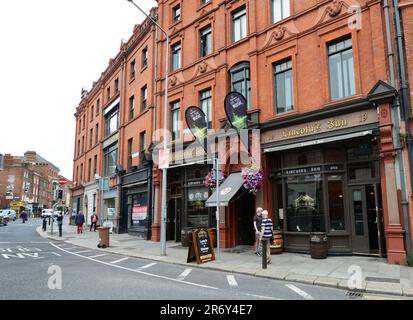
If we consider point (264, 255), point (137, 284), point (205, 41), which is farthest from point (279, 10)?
point (137, 284)

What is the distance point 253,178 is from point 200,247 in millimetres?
3882

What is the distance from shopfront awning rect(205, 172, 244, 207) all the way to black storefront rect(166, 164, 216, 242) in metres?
2.06

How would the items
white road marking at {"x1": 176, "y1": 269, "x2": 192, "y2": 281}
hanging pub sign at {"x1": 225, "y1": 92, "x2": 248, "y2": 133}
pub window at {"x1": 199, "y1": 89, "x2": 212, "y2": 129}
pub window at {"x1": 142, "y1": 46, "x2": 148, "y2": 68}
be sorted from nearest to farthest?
white road marking at {"x1": 176, "y1": 269, "x2": 192, "y2": 281} → hanging pub sign at {"x1": 225, "y1": 92, "x2": 248, "y2": 133} → pub window at {"x1": 199, "y1": 89, "x2": 212, "y2": 129} → pub window at {"x1": 142, "y1": 46, "x2": 148, "y2": 68}

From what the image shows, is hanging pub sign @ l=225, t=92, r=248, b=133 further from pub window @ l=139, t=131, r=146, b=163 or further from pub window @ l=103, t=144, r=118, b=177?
pub window @ l=103, t=144, r=118, b=177

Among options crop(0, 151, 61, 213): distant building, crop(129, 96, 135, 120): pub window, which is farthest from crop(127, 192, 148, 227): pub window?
crop(0, 151, 61, 213): distant building

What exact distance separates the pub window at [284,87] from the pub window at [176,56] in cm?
779

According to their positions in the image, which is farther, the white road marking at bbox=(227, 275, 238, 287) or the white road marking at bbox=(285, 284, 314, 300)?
the white road marking at bbox=(227, 275, 238, 287)

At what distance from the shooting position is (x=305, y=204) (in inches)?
536

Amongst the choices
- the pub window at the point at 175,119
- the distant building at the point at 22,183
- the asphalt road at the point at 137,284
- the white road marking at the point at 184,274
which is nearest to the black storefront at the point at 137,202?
the pub window at the point at 175,119

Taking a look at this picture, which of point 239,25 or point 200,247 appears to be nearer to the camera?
point 200,247

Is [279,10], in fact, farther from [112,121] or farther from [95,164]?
[95,164]

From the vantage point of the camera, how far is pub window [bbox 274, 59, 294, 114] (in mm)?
14719

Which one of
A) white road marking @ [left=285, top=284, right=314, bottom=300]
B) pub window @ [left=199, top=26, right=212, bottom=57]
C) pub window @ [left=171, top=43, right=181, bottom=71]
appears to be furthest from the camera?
pub window @ [left=171, top=43, right=181, bottom=71]

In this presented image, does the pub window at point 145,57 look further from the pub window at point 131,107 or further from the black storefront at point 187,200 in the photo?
the black storefront at point 187,200
